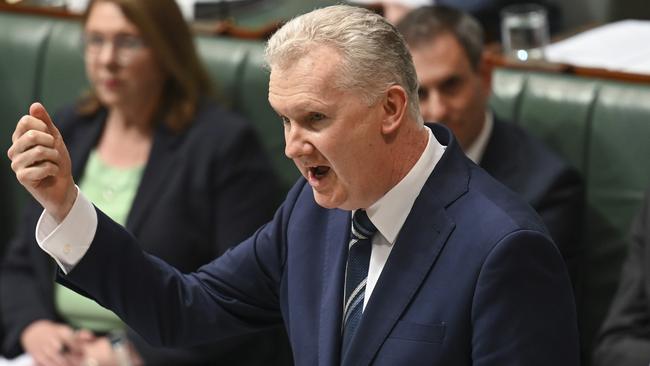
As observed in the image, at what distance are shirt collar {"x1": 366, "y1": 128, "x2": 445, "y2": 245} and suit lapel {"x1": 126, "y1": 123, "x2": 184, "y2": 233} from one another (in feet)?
4.21

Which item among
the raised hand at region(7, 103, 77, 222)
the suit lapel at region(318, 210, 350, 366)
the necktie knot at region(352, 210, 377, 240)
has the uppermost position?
the raised hand at region(7, 103, 77, 222)

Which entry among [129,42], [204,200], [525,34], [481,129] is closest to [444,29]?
[481,129]

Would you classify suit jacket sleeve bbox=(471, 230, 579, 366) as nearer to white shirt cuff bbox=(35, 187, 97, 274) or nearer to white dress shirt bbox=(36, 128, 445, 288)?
white dress shirt bbox=(36, 128, 445, 288)

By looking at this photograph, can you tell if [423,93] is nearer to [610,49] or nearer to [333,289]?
[610,49]

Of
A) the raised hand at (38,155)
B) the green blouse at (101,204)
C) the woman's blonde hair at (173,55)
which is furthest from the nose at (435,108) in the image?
the raised hand at (38,155)

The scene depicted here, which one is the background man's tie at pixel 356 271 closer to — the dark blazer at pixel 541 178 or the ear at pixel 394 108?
the ear at pixel 394 108

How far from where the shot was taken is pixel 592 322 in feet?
9.39

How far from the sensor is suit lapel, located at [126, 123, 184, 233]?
9.55ft

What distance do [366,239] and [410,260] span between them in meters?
0.09

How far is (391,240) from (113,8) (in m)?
1.50

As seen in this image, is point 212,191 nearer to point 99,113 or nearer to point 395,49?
point 99,113

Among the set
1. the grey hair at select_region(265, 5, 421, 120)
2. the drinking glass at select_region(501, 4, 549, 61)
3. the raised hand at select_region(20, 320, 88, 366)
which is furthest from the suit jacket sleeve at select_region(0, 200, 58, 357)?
the grey hair at select_region(265, 5, 421, 120)

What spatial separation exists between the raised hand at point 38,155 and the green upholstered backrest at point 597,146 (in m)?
1.47

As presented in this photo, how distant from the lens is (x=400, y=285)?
167cm
